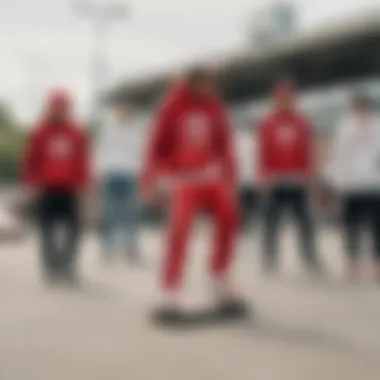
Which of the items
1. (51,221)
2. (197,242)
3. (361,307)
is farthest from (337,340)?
(197,242)

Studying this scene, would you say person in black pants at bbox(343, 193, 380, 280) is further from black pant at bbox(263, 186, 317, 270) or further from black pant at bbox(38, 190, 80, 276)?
black pant at bbox(38, 190, 80, 276)

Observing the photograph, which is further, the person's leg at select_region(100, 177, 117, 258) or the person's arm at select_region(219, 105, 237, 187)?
the person's leg at select_region(100, 177, 117, 258)

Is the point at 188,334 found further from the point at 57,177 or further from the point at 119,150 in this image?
the point at 119,150

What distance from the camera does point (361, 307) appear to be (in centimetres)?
555

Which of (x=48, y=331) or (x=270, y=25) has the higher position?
(x=270, y=25)

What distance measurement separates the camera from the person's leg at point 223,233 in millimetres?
5234

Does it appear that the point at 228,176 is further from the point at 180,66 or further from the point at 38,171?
the point at 38,171

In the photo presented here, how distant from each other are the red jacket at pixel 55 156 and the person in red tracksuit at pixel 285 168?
1266 mm

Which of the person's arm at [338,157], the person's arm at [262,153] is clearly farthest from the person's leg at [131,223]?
the person's arm at [338,157]

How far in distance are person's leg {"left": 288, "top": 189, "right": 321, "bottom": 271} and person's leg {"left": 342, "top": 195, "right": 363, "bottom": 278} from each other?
0.26 m

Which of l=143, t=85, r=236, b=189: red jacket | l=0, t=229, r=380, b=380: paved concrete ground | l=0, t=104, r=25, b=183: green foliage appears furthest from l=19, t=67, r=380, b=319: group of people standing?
l=0, t=104, r=25, b=183: green foliage

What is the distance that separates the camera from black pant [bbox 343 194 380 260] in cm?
716

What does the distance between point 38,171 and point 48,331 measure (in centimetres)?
214

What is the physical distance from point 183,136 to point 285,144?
73.2 inches
